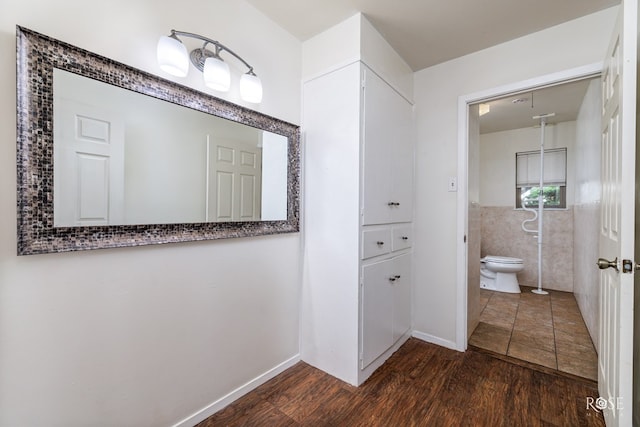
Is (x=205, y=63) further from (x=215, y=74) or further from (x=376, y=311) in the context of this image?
(x=376, y=311)

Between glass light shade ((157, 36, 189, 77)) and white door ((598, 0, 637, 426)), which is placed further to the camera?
glass light shade ((157, 36, 189, 77))

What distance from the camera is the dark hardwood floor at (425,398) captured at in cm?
148

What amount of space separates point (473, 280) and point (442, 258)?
0.43 meters

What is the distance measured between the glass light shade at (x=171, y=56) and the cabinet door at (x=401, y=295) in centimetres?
178

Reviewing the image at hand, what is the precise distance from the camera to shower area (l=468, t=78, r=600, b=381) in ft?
7.47

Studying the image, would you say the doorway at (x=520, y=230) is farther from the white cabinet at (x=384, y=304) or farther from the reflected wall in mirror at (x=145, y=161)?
the reflected wall in mirror at (x=145, y=161)

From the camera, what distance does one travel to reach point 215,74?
53.6 inches

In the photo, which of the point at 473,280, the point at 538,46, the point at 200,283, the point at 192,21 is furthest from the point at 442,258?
the point at 192,21

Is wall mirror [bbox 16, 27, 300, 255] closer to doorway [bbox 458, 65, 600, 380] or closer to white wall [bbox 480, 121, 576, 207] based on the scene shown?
doorway [bbox 458, 65, 600, 380]

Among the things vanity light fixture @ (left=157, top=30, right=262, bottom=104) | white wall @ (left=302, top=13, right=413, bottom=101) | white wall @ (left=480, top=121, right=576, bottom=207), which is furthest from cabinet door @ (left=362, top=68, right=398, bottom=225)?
white wall @ (left=480, top=121, right=576, bottom=207)

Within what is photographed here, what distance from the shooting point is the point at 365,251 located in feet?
5.95

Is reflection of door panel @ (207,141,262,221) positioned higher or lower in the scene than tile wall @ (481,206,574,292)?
higher

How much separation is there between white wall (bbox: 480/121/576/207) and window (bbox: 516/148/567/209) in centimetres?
6

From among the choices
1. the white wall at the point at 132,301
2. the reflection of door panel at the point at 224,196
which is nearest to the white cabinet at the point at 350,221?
the white wall at the point at 132,301
